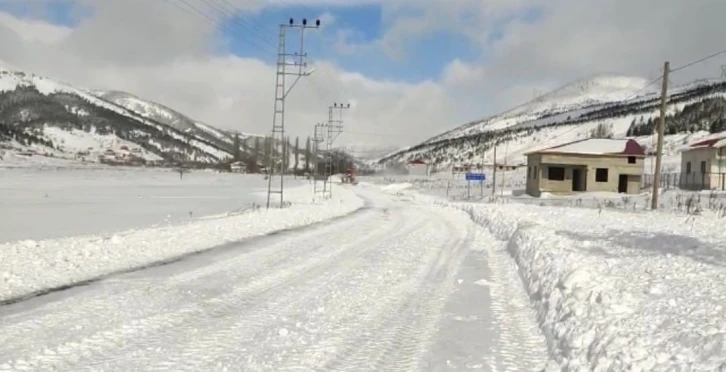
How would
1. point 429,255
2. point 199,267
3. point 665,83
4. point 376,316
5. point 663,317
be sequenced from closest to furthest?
point 663,317, point 376,316, point 199,267, point 429,255, point 665,83

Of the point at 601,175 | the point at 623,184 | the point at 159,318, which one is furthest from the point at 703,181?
the point at 159,318

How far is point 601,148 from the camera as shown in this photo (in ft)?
223

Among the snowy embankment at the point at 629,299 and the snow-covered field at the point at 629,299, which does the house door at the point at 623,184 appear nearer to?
the snowy embankment at the point at 629,299

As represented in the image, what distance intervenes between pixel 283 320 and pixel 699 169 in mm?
68633

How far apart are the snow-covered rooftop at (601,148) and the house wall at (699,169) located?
565 cm

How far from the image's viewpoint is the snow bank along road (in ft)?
19.7

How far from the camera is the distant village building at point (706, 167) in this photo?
196 feet

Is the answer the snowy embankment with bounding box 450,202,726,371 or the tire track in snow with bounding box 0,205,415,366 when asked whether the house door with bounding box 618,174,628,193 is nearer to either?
the snowy embankment with bounding box 450,202,726,371

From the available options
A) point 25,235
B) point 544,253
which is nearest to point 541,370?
point 544,253

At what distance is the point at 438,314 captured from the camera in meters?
8.48

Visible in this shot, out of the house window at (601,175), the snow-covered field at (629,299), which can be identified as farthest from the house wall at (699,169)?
the snow-covered field at (629,299)

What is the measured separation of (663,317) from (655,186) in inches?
1137

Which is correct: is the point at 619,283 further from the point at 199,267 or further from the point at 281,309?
the point at 199,267

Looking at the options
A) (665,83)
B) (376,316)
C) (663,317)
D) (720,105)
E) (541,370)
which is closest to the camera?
(541,370)
